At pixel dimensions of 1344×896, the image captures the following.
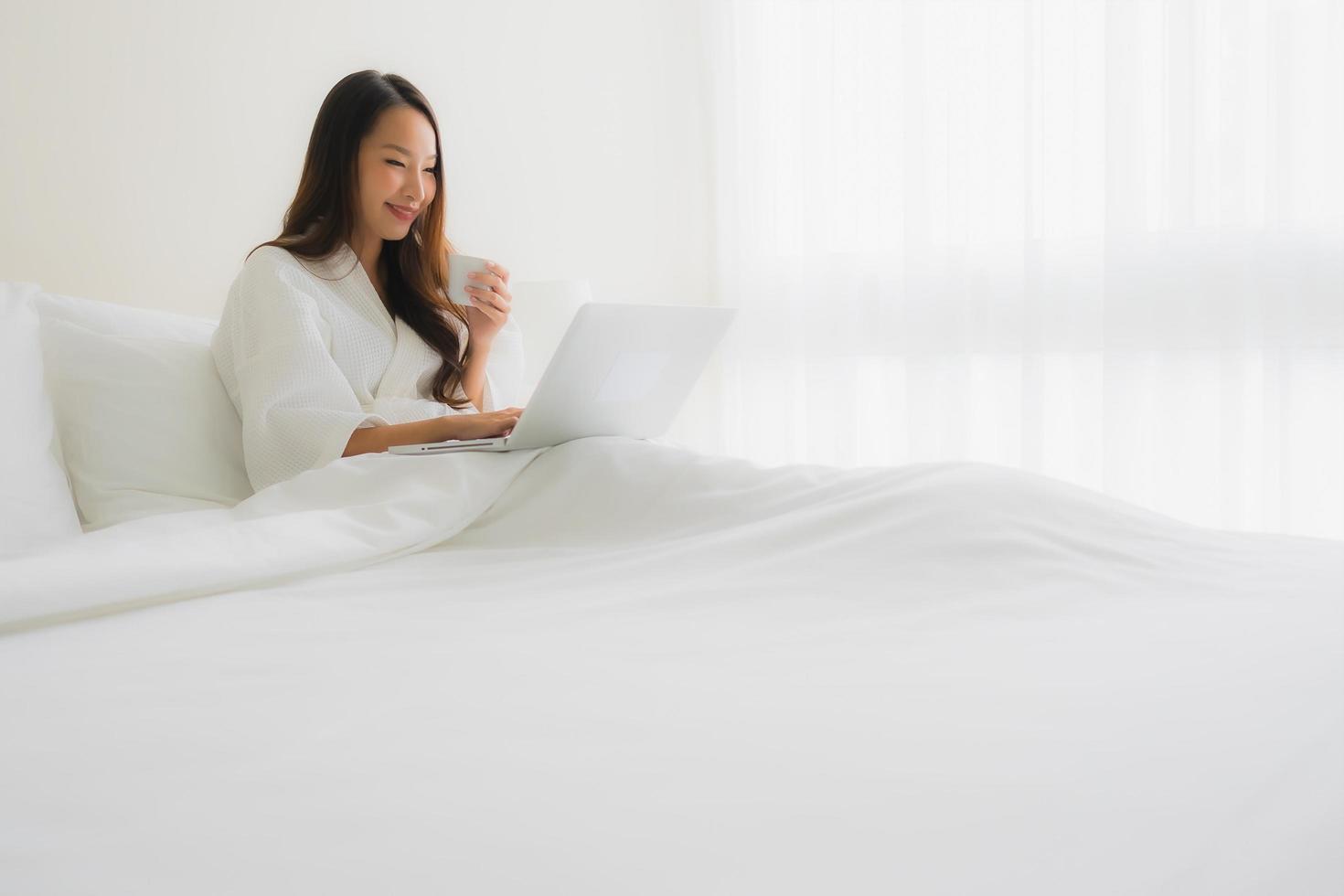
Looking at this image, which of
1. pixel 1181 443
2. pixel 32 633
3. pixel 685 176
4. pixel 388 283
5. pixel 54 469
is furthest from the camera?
pixel 685 176

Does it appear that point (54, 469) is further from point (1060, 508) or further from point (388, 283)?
point (1060, 508)

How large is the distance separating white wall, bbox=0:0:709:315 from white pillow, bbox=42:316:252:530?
48cm

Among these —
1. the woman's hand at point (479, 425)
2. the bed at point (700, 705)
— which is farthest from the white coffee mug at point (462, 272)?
the bed at point (700, 705)

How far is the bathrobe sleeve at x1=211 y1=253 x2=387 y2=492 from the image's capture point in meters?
1.48

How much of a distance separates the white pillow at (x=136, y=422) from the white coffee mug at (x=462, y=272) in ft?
1.26

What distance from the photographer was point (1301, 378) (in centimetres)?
241

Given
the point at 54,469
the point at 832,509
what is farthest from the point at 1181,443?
the point at 54,469

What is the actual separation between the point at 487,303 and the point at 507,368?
381mm

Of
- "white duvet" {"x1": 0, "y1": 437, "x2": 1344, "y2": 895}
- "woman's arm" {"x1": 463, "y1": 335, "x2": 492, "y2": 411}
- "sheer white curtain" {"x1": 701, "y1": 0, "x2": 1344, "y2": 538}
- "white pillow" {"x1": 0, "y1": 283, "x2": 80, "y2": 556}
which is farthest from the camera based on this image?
"sheer white curtain" {"x1": 701, "y1": 0, "x2": 1344, "y2": 538}

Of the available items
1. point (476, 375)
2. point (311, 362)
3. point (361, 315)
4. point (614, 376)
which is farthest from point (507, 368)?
point (614, 376)

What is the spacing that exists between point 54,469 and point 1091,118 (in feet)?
8.08

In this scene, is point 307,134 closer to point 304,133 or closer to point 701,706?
point 304,133

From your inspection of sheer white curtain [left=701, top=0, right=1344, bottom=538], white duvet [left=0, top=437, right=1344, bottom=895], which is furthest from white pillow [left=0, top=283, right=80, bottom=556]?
sheer white curtain [left=701, top=0, right=1344, bottom=538]

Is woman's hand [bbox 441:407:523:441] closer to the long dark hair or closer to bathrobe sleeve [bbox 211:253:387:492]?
bathrobe sleeve [bbox 211:253:387:492]
